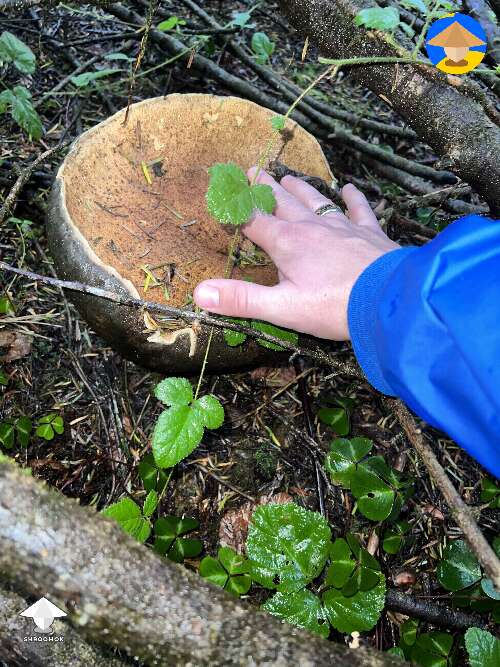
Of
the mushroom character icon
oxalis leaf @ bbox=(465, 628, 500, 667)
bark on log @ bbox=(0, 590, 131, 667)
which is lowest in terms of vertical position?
oxalis leaf @ bbox=(465, 628, 500, 667)

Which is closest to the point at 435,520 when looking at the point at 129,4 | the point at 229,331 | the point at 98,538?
the point at 229,331

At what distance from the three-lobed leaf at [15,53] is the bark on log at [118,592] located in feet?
6.50

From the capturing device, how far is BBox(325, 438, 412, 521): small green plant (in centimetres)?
200

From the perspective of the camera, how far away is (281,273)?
1857mm

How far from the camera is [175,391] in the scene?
175 centimetres

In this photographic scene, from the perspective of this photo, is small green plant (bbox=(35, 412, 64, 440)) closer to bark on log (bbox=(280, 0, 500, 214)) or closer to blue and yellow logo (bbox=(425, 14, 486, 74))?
bark on log (bbox=(280, 0, 500, 214))

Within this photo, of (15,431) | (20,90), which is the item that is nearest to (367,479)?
(15,431)

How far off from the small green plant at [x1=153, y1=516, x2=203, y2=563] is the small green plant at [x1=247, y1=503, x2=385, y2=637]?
213mm

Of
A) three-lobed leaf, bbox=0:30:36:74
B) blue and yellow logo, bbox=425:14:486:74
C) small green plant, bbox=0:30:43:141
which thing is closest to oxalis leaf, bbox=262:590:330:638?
blue and yellow logo, bbox=425:14:486:74

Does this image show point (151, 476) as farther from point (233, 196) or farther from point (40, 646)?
point (233, 196)

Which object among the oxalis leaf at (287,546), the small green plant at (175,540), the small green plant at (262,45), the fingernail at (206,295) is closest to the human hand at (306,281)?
the fingernail at (206,295)

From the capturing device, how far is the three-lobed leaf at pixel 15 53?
8.02 feet

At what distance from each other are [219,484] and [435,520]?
82cm

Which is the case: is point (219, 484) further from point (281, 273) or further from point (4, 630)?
point (4, 630)
